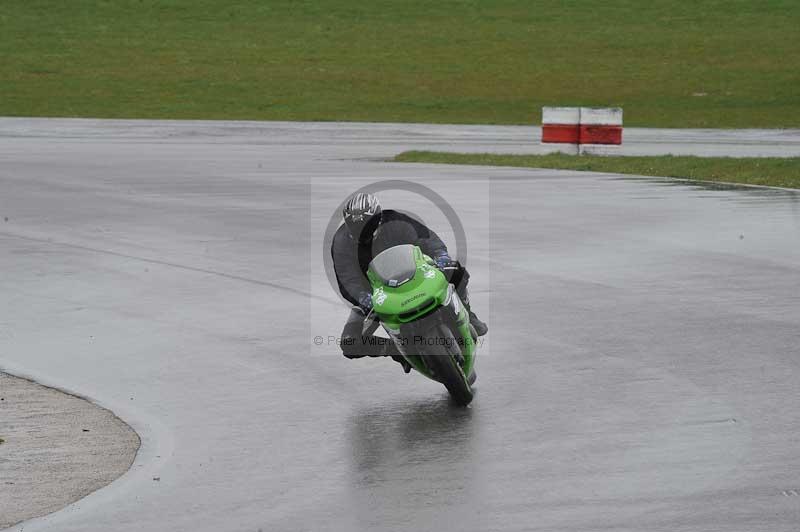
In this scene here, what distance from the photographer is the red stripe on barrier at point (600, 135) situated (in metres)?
28.7

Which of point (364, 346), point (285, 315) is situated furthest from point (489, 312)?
point (364, 346)

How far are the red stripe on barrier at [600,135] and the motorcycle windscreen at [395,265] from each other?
1974 centimetres

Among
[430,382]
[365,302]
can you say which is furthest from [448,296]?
[430,382]

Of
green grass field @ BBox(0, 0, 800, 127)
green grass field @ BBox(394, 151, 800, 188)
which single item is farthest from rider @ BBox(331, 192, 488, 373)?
green grass field @ BBox(0, 0, 800, 127)

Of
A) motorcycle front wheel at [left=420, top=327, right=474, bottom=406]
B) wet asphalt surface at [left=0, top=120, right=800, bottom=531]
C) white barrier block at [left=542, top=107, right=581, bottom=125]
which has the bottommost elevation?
white barrier block at [left=542, top=107, right=581, bottom=125]

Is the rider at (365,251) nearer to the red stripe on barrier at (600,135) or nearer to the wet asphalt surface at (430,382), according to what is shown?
the wet asphalt surface at (430,382)

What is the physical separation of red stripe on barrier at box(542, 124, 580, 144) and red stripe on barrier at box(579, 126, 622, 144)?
132 millimetres

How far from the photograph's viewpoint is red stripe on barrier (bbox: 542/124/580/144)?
29453 millimetres

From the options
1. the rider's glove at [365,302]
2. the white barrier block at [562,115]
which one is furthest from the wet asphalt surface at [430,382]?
the white barrier block at [562,115]

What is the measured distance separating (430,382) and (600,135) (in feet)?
63.6

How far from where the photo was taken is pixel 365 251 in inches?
392

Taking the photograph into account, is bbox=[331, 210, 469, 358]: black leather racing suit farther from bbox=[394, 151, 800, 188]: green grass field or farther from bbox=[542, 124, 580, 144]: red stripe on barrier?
bbox=[542, 124, 580, 144]: red stripe on barrier

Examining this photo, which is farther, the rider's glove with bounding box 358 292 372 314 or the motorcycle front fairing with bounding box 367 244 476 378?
the rider's glove with bounding box 358 292 372 314

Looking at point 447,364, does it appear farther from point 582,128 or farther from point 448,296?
point 582,128
